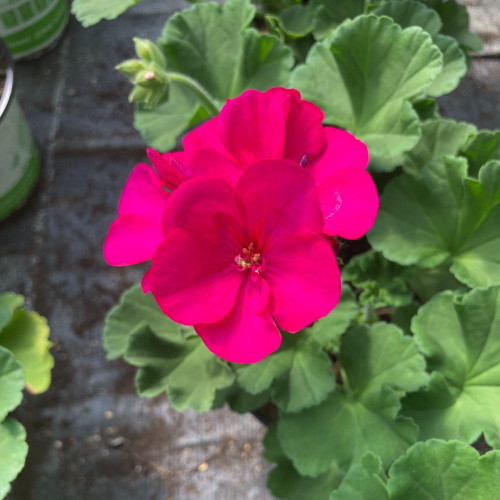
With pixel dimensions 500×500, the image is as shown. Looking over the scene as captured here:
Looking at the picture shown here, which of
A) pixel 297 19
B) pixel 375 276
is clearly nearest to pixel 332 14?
pixel 297 19

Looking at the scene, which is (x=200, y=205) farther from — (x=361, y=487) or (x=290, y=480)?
(x=290, y=480)

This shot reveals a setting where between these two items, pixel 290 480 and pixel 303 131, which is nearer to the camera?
pixel 303 131

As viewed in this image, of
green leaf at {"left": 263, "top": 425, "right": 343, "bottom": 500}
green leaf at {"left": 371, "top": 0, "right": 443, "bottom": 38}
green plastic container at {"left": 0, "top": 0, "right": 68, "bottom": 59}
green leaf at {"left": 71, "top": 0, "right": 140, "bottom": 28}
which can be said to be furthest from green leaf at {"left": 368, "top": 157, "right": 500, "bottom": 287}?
green plastic container at {"left": 0, "top": 0, "right": 68, "bottom": 59}

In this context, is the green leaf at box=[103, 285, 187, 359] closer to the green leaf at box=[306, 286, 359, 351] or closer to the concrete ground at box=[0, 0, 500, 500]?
the green leaf at box=[306, 286, 359, 351]

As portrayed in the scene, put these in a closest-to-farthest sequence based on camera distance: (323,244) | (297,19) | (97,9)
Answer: (323,244)
(97,9)
(297,19)

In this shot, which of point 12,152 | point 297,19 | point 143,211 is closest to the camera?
point 143,211

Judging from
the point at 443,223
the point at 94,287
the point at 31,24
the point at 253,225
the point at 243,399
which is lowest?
the point at 94,287

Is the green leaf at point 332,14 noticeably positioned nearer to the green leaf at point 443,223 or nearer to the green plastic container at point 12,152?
the green leaf at point 443,223

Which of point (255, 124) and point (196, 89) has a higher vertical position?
point (255, 124)
